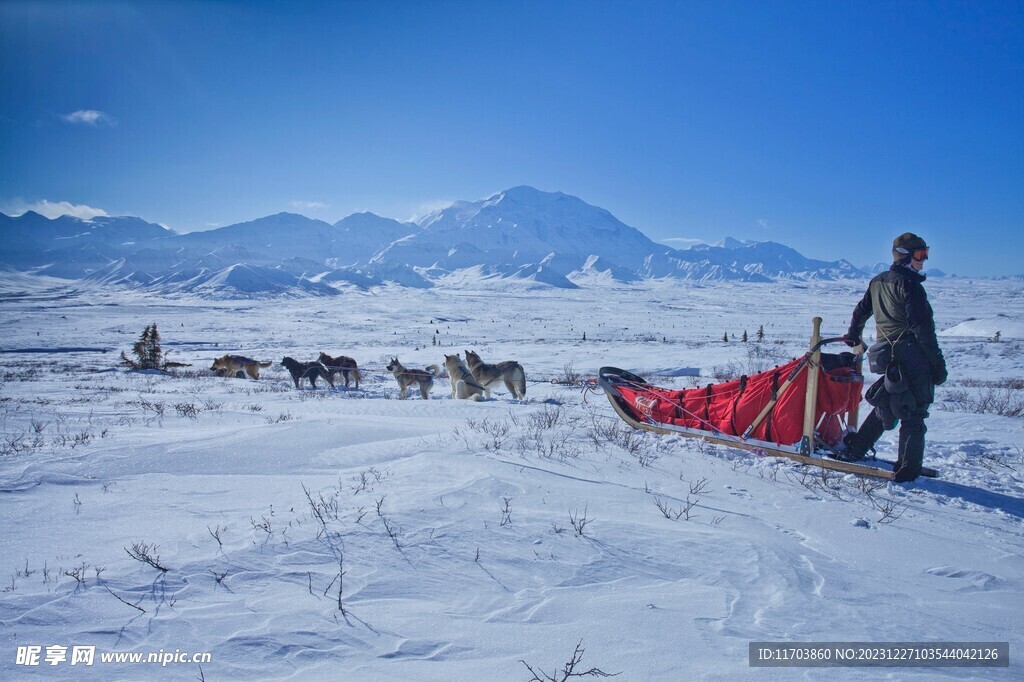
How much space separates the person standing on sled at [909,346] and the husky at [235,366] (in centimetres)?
1708

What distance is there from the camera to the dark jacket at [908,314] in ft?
12.7

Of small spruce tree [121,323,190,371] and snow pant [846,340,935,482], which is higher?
snow pant [846,340,935,482]

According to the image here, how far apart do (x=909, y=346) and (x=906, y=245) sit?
0.85m

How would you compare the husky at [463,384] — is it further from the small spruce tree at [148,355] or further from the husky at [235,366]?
the small spruce tree at [148,355]

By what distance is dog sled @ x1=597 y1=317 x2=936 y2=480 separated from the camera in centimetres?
437

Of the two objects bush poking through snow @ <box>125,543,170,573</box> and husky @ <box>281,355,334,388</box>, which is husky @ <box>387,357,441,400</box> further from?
bush poking through snow @ <box>125,543,170,573</box>

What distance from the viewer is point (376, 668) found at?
1.74 metres

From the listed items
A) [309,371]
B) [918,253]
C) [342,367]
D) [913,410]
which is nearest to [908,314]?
[918,253]

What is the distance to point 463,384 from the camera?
10.2 meters

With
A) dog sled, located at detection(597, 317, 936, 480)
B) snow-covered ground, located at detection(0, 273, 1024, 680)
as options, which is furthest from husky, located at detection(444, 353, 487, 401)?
dog sled, located at detection(597, 317, 936, 480)

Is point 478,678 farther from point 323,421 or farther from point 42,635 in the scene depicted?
point 323,421

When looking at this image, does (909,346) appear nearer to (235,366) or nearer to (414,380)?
(414,380)

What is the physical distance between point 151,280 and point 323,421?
172 metres

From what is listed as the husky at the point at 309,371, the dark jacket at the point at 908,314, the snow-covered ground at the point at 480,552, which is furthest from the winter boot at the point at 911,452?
the husky at the point at 309,371
